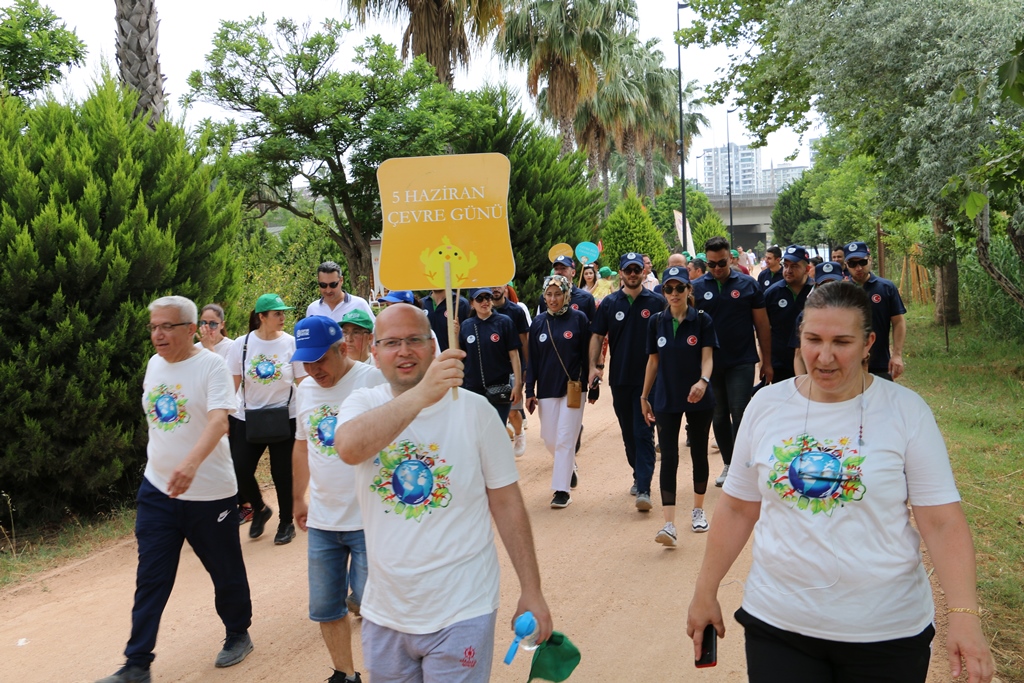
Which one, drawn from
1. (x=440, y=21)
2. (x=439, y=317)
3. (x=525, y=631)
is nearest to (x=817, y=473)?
(x=525, y=631)

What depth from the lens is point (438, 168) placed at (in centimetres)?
369

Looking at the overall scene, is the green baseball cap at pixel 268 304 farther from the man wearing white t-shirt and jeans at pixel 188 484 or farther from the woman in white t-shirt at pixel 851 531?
the woman in white t-shirt at pixel 851 531

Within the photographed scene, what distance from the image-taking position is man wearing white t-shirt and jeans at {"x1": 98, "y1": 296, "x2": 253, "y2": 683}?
479cm

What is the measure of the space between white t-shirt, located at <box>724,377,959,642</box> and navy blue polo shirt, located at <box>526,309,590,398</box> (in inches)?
212

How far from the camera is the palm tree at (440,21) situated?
18.7 meters

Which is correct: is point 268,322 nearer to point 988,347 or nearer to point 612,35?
point 988,347

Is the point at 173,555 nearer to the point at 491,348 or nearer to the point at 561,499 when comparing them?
the point at 561,499

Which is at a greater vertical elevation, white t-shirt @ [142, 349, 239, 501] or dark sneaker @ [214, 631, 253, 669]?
white t-shirt @ [142, 349, 239, 501]

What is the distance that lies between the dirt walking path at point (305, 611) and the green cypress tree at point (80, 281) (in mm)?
1124

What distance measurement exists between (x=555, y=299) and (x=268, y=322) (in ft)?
8.55

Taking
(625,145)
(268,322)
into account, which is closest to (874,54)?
(268,322)

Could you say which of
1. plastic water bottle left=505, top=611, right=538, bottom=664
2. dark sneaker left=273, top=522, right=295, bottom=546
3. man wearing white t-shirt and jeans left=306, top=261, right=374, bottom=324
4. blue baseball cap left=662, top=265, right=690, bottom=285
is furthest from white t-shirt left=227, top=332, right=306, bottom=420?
plastic water bottle left=505, top=611, right=538, bottom=664

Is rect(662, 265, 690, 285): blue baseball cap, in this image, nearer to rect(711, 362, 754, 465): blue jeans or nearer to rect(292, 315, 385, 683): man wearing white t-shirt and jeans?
rect(711, 362, 754, 465): blue jeans

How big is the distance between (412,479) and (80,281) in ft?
21.6
